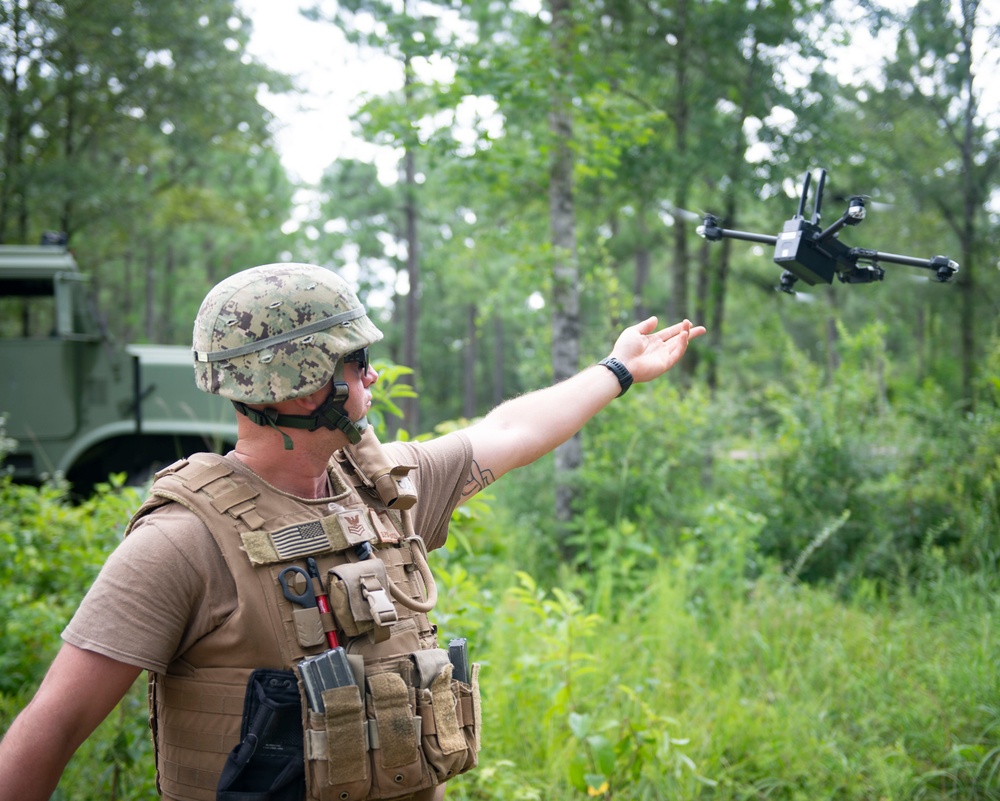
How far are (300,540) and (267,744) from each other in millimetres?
376

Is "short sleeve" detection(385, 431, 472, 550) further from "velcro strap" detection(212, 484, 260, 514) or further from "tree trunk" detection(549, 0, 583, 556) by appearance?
"tree trunk" detection(549, 0, 583, 556)

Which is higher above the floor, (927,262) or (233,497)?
(927,262)

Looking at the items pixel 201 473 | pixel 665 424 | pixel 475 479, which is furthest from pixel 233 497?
pixel 665 424

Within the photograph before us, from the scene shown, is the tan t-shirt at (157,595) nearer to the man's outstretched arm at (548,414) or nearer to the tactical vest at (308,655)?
the tactical vest at (308,655)

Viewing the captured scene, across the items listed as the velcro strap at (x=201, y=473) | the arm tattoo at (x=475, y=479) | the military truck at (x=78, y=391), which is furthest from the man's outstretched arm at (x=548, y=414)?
the military truck at (x=78, y=391)

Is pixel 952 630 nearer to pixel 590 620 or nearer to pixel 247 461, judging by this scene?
pixel 590 620

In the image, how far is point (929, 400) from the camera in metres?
6.96

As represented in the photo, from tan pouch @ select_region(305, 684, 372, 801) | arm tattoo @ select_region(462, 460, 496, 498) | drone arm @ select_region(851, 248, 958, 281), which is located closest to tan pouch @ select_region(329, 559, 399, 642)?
tan pouch @ select_region(305, 684, 372, 801)

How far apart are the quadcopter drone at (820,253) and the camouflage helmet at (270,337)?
1112 millimetres

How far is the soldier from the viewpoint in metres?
1.46

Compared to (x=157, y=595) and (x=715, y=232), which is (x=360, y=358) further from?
(x=715, y=232)

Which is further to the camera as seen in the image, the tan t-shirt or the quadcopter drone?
the quadcopter drone

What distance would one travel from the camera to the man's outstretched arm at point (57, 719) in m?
1.40

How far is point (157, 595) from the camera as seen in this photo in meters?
1.48
